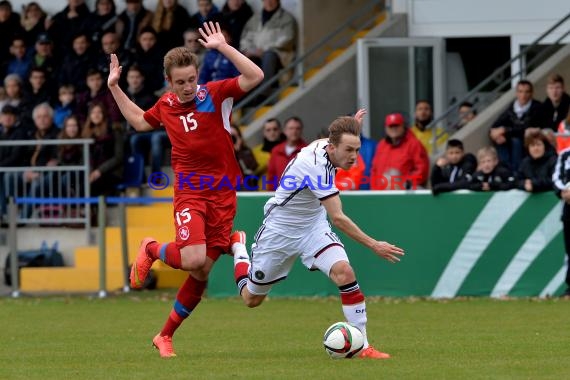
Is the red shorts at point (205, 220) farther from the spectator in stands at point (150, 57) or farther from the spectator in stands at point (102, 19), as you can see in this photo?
the spectator in stands at point (102, 19)

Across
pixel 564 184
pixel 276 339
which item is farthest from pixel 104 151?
pixel 276 339

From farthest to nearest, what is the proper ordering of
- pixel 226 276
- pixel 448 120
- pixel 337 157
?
pixel 448 120, pixel 226 276, pixel 337 157

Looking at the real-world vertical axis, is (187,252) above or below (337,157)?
below

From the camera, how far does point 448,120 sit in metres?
22.0

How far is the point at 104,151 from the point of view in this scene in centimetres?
2080

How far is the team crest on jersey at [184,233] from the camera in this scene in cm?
1129

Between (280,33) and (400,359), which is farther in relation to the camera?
(280,33)

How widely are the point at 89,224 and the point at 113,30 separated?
530 centimetres

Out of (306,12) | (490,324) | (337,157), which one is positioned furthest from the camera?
(306,12)

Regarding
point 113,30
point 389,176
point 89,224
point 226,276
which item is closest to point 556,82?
point 389,176

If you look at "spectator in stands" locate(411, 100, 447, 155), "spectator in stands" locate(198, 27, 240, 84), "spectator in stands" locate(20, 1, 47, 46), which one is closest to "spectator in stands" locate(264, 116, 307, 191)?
"spectator in stands" locate(411, 100, 447, 155)

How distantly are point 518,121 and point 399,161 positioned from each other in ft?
5.73

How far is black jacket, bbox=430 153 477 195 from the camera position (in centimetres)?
1736

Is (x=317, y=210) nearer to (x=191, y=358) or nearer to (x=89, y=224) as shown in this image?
(x=191, y=358)
